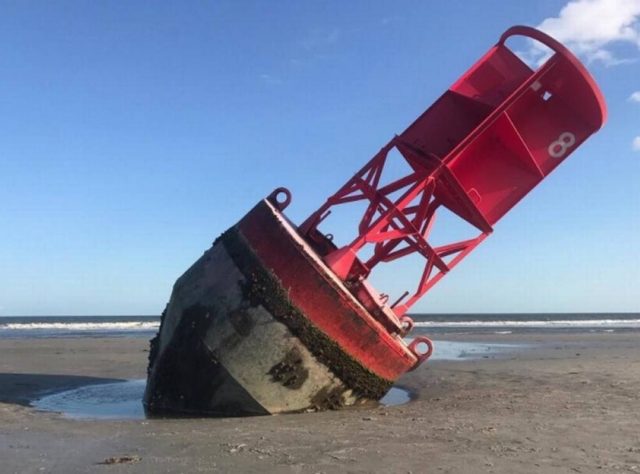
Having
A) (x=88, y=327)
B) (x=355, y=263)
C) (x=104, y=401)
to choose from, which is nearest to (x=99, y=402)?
(x=104, y=401)

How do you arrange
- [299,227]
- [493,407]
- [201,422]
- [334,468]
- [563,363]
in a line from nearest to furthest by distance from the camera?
[334,468]
[201,422]
[493,407]
[299,227]
[563,363]

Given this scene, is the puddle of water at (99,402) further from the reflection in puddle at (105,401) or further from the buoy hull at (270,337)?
the buoy hull at (270,337)

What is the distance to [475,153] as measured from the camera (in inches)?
362

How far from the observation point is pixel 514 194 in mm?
9344

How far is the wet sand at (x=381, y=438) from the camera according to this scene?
5727 millimetres

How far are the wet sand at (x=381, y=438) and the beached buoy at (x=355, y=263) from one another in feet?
1.71

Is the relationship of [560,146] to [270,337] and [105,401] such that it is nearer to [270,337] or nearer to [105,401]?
[270,337]

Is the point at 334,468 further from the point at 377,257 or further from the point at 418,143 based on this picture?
the point at 418,143

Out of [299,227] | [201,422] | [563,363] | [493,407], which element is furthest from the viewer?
[563,363]

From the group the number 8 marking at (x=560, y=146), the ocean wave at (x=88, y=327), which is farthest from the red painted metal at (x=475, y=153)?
the ocean wave at (x=88, y=327)

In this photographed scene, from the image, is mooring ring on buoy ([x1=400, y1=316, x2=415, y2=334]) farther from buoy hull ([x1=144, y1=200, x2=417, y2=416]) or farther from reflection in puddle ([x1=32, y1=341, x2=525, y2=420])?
reflection in puddle ([x1=32, y1=341, x2=525, y2=420])

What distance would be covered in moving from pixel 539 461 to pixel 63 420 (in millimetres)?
5815

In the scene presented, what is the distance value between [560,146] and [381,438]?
16.1 ft

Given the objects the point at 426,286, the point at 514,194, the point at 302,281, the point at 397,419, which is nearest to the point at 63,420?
the point at 302,281
